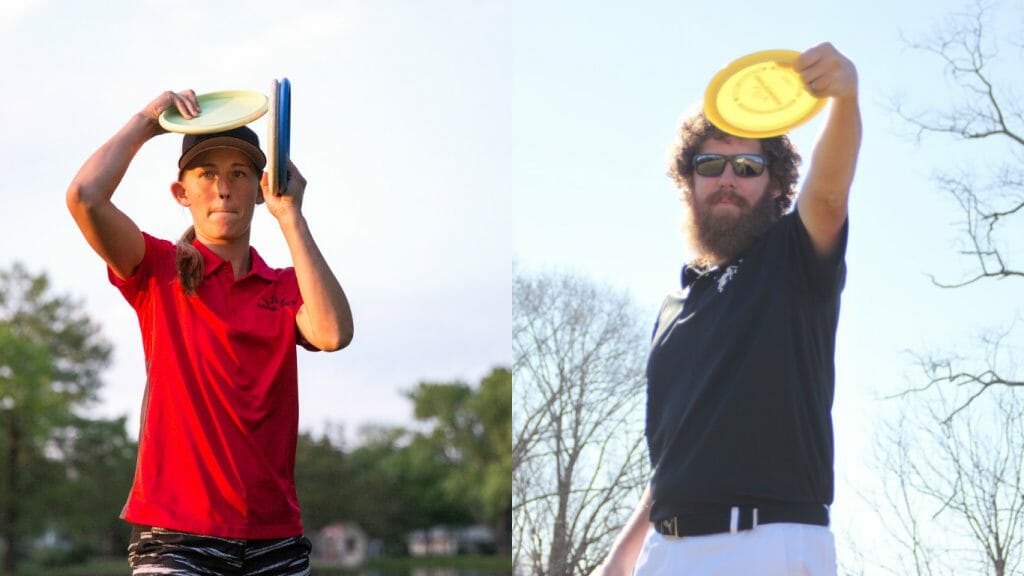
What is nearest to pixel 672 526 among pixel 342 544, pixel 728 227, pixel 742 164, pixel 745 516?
pixel 745 516

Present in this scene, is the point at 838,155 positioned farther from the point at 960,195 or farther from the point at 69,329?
the point at 69,329

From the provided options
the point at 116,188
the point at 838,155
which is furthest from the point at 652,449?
the point at 116,188

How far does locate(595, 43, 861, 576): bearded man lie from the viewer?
2500 millimetres

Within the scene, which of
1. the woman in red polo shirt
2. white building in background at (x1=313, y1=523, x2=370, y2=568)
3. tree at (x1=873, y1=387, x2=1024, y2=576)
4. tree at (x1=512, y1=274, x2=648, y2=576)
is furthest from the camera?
→ white building in background at (x1=313, y1=523, x2=370, y2=568)

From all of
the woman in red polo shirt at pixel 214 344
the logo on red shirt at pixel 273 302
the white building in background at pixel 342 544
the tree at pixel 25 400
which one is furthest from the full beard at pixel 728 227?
the white building in background at pixel 342 544

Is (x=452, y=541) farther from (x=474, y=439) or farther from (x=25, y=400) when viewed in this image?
(x=25, y=400)

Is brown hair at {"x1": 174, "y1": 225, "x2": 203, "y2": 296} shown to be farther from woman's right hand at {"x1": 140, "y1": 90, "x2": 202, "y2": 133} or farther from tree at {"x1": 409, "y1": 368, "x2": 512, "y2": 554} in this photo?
tree at {"x1": 409, "y1": 368, "x2": 512, "y2": 554}

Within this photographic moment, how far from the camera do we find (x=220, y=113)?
9.37 ft

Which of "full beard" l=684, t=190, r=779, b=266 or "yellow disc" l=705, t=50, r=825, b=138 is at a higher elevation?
"yellow disc" l=705, t=50, r=825, b=138

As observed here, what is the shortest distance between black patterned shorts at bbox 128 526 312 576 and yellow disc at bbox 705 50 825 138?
1.38 m

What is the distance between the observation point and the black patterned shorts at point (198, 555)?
2533 mm

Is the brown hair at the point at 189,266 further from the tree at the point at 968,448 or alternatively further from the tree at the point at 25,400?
the tree at the point at 25,400

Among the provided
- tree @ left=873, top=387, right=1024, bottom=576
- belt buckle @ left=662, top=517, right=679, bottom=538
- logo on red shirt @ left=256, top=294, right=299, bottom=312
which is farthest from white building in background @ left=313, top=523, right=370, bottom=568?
belt buckle @ left=662, top=517, right=679, bottom=538

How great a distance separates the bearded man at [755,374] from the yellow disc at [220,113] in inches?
44.3
